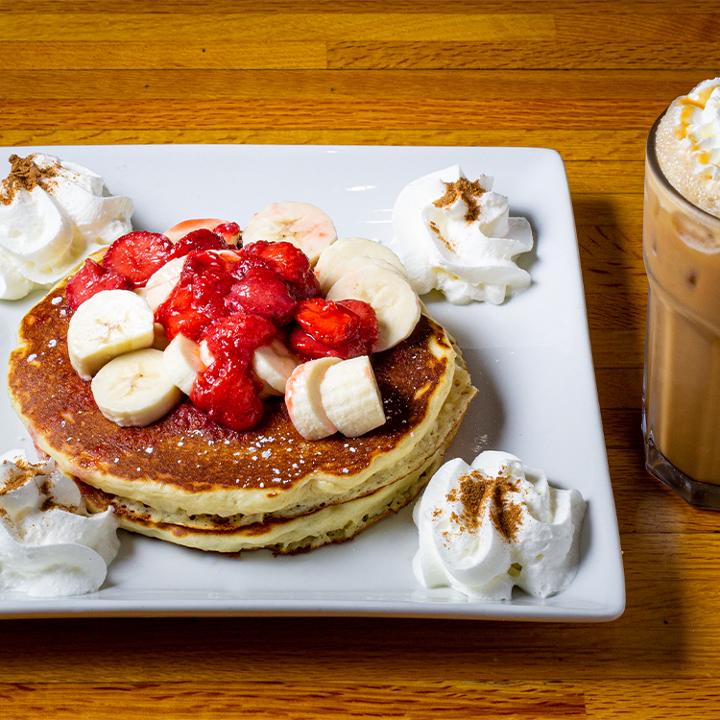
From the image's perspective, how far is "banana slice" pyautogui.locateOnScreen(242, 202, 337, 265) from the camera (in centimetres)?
258

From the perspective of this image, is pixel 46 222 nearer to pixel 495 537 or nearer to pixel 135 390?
pixel 135 390

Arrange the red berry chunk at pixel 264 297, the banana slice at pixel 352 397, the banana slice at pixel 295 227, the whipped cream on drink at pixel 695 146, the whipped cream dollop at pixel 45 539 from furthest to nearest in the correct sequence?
1. the banana slice at pixel 295 227
2. the red berry chunk at pixel 264 297
3. the banana slice at pixel 352 397
4. the whipped cream dollop at pixel 45 539
5. the whipped cream on drink at pixel 695 146

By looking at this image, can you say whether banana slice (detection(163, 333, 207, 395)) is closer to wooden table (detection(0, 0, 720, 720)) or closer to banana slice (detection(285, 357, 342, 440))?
banana slice (detection(285, 357, 342, 440))

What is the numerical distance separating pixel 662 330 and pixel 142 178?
164 cm

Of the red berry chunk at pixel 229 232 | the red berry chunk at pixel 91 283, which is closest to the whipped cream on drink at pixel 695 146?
the red berry chunk at pixel 229 232

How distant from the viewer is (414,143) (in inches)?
129

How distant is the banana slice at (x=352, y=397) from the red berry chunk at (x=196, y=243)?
0.56 metres

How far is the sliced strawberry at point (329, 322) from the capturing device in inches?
85.0

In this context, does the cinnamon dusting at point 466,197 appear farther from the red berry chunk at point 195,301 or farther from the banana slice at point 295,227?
the red berry chunk at point 195,301

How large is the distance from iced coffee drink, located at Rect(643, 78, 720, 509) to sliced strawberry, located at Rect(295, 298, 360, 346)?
2.27 feet

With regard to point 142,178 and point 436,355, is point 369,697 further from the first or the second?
point 142,178

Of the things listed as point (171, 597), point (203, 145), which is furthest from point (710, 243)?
point (203, 145)

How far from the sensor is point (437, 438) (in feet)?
7.36

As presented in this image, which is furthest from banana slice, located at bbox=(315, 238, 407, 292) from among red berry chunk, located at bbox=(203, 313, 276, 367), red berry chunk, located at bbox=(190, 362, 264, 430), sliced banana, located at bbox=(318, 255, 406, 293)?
red berry chunk, located at bbox=(190, 362, 264, 430)
